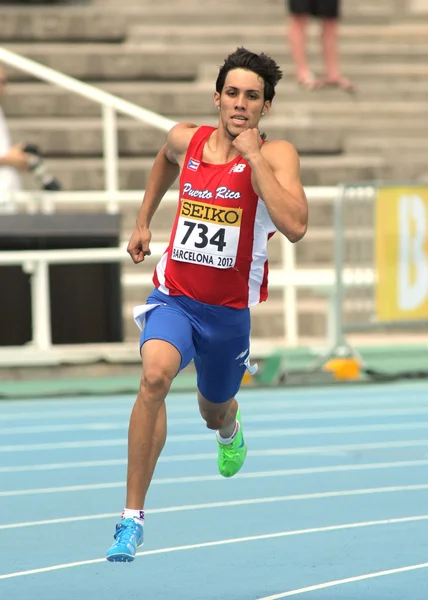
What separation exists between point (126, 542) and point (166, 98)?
12.1m

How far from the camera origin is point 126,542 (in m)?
5.64

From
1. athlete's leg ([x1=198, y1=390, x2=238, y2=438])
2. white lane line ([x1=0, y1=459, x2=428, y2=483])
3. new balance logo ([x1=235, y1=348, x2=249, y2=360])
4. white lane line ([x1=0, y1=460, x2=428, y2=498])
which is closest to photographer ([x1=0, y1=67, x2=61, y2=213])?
white lane line ([x1=0, y1=459, x2=428, y2=483])

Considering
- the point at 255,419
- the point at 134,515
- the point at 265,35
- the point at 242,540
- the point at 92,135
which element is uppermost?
the point at 265,35

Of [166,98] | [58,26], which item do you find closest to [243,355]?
[166,98]

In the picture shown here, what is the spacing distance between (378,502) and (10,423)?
149 inches

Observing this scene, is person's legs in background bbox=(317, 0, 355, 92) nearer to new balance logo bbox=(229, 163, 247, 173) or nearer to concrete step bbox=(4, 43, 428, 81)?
concrete step bbox=(4, 43, 428, 81)

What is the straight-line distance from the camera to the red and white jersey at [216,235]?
20.5 ft

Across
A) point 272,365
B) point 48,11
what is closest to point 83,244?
point 272,365

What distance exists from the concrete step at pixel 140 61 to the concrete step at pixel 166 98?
118 mm

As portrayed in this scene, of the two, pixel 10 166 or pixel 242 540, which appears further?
pixel 10 166

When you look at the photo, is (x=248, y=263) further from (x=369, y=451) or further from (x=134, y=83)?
(x=134, y=83)

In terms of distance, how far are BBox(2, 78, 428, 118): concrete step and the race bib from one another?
10.8 meters

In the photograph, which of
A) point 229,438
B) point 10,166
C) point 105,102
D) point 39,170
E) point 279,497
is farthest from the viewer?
point 105,102

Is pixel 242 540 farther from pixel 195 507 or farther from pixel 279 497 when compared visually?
pixel 279 497
